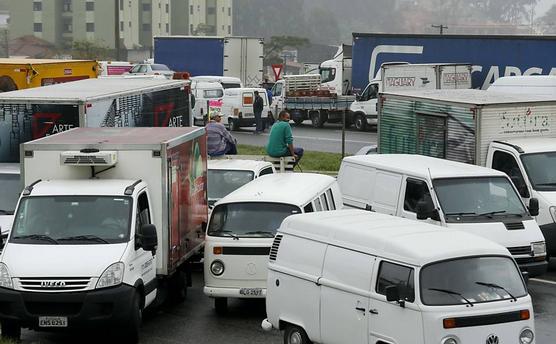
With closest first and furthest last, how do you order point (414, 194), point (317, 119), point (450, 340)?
point (450, 340) → point (414, 194) → point (317, 119)

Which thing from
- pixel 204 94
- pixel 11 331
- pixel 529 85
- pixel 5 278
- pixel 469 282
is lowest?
pixel 11 331

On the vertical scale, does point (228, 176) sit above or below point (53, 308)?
above

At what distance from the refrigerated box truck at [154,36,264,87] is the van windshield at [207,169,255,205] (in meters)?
40.3

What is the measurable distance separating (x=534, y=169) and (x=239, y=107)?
85.9 ft

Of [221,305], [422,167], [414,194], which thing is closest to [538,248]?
[414,194]

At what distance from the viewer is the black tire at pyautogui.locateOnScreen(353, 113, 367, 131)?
1768 inches

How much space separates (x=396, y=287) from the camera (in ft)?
36.1

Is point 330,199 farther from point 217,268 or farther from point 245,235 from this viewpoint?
point 217,268

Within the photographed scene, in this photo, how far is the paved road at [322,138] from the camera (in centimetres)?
3859

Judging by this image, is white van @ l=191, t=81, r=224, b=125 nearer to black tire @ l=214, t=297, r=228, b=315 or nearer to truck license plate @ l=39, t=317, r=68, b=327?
black tire @ l=214, t=297, r=228, b=315

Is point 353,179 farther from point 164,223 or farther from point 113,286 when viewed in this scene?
point 113,286

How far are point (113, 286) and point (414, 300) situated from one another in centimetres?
393

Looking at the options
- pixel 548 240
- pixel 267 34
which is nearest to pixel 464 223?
pixel 548 240

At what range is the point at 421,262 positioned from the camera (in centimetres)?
1102
